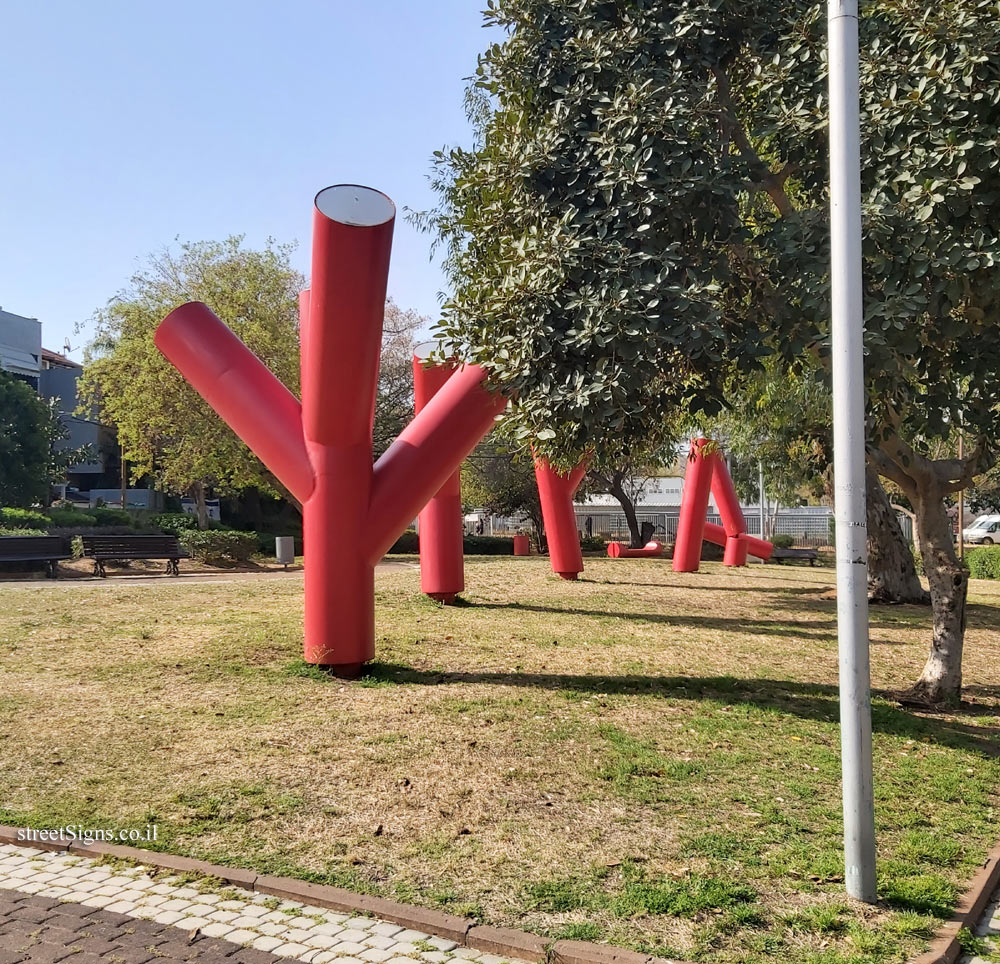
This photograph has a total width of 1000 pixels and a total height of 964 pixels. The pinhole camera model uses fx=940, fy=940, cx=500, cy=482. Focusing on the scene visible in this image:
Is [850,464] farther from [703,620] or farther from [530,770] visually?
[703,620]

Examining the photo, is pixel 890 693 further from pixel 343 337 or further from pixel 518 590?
pixel 518 590

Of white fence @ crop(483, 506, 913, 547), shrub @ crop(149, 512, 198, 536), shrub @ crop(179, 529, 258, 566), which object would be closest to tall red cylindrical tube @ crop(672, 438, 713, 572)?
shrub @ crop(179, 529, 258, 566)

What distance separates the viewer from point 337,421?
8.27 metres

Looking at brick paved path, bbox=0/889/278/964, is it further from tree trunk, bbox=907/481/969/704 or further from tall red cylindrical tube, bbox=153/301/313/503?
tree trunk, bbox=907/481/969/704

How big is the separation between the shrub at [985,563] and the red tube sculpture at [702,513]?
8034mm

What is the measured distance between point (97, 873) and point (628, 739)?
372cm

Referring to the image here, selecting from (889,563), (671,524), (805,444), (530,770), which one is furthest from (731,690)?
(671,524)

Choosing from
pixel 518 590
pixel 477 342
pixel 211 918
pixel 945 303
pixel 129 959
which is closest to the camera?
pixel 129 959

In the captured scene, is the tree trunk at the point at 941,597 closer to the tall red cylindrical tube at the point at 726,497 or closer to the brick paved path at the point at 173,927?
the brick paved path at the point at 173,927

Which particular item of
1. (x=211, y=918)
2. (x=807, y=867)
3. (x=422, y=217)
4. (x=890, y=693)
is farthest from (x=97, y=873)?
(x=422, y=217)

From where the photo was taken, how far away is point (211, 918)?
13.4 feet

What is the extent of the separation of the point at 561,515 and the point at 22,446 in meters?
21.6

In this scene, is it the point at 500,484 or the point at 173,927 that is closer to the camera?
the point at 173,927

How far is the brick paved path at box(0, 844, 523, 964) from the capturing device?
3.74 metres
